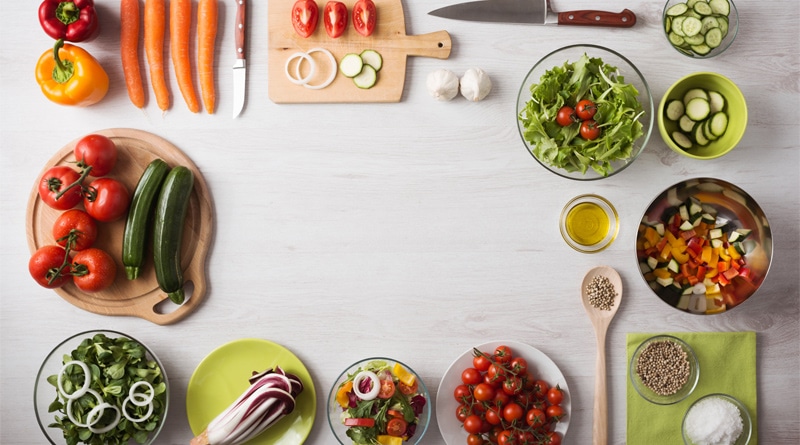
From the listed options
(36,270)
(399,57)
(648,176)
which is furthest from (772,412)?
(36,270)

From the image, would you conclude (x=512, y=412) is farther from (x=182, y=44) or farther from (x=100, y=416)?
(x=182, y=44)

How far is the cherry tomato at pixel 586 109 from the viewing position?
1.85 meters

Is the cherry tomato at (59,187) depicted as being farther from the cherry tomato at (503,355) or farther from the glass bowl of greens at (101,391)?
the cherry tomato at (503,355)

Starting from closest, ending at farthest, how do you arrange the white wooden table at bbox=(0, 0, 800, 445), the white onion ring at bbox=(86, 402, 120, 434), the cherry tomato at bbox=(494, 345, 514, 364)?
the white onion ring at bbox=(86, 402, 120, 434) < the cherry tomato at bbox=(494, 345, 514, 364) < the white wooden table at bbox=(0, 0, 800, 445)

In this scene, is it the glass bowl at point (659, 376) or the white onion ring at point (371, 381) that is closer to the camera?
the white onion ring at point (371, 381)

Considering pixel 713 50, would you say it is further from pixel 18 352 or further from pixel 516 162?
pixel 18 352

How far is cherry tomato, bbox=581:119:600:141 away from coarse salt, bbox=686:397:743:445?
0.92m

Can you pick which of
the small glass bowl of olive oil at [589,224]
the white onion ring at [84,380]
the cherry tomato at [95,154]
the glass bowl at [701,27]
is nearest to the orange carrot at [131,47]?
the cherry tomato at [95,154]

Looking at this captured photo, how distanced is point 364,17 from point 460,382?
47.0 inches

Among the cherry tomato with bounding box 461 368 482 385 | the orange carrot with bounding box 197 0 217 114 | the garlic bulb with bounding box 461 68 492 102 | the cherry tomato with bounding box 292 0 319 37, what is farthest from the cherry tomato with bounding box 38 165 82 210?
the cherry tomato with bounding box 461 368 482 385

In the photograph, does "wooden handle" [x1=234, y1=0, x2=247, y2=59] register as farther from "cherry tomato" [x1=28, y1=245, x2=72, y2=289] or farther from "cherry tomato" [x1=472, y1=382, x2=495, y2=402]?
"cherry tomato" [x1=472, y1=382, x2=495, y2=402]

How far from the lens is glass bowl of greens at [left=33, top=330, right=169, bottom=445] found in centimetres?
184

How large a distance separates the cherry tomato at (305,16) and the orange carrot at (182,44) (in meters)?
0.34

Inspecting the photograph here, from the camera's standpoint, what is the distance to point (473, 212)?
80.3 inches
